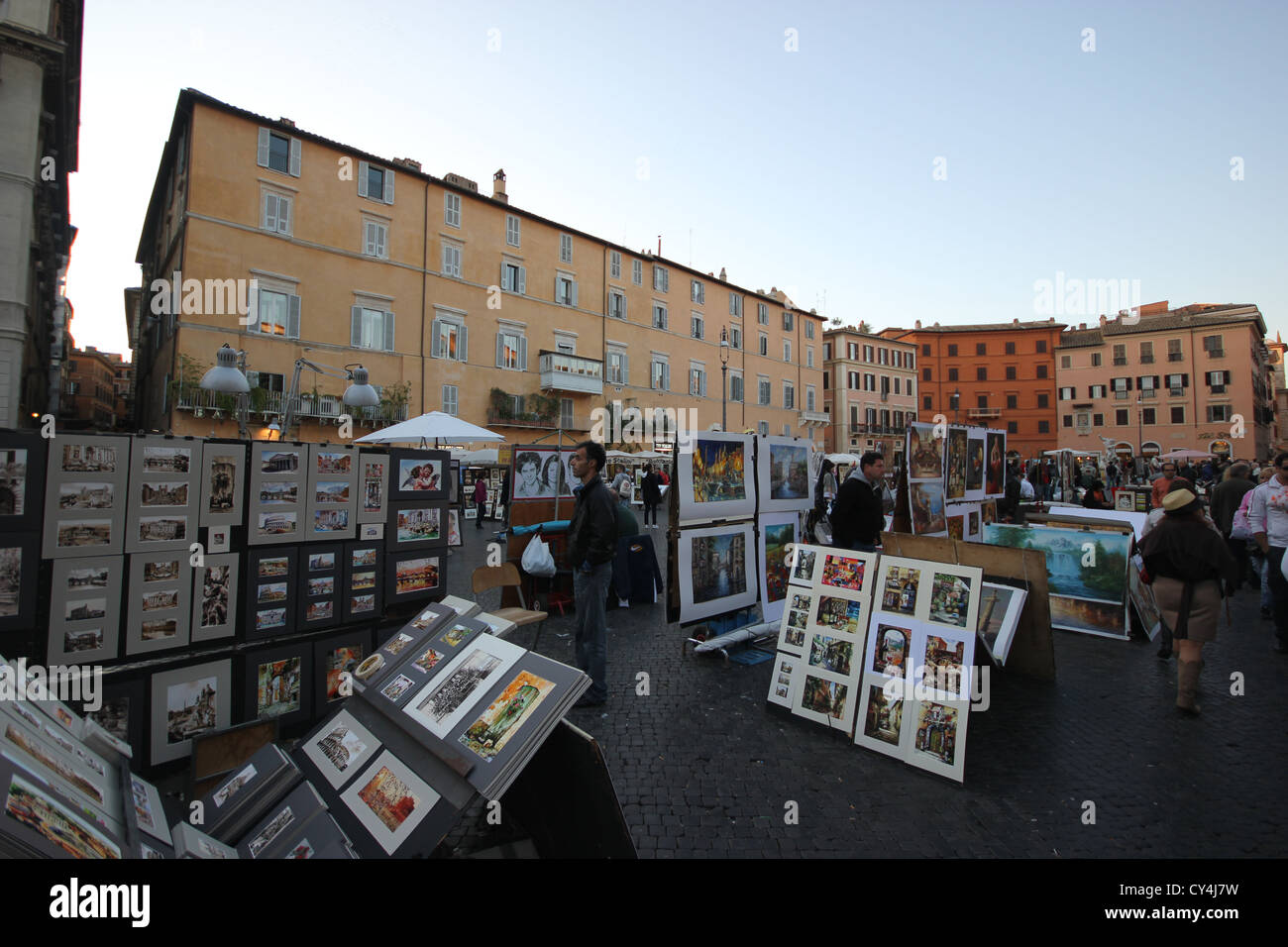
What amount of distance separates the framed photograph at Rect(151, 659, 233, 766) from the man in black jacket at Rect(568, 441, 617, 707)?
7.82ft

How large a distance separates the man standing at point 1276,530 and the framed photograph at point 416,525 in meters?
7.90

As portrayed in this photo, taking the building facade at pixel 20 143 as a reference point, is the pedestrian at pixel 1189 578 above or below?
below

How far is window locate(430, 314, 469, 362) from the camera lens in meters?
26.1

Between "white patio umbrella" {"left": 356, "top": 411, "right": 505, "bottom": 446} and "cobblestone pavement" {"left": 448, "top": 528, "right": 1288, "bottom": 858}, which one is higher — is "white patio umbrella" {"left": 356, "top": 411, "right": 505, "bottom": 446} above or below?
above

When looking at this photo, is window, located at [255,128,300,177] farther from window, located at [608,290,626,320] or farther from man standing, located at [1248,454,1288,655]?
man standing, located at [1248,454,1288,655]

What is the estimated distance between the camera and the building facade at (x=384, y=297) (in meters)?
20.9

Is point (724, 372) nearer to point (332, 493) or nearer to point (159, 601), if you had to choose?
point (332, 493)

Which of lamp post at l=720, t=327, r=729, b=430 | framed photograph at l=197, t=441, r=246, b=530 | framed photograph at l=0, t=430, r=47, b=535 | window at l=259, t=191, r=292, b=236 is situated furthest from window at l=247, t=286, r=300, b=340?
framed photograph at l=0, t=430, r=47, b=535

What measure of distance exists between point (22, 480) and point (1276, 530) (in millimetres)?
10204

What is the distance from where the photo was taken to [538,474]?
28.1 ft

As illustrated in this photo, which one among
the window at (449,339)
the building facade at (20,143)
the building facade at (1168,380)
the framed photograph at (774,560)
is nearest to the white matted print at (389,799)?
the framed photograph at (774,560)

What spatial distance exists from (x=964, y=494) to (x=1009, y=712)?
187 inches

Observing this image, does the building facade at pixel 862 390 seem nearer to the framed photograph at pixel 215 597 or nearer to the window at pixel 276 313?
the window at pixel 276 313
